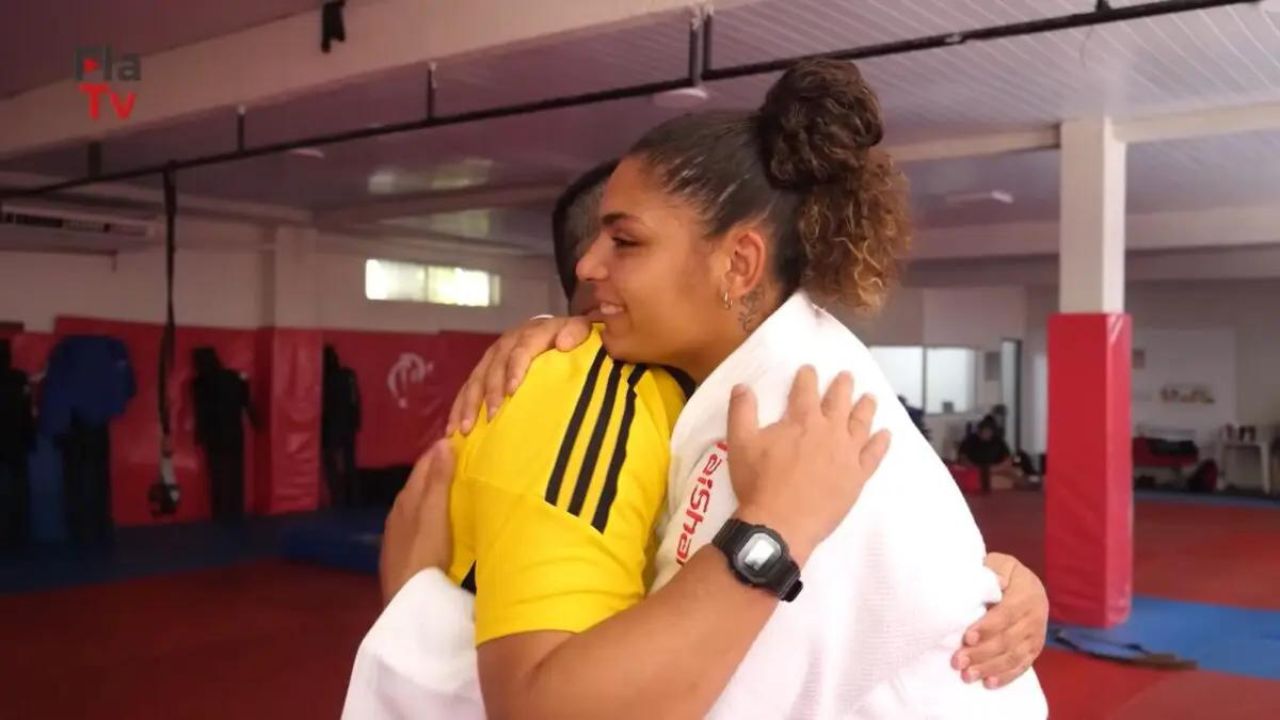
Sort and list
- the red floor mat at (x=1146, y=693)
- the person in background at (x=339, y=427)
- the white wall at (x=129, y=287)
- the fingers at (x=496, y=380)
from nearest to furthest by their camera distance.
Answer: the fingers at (x=496, y=380) < the red floor mat at (x=1146, y=693) < the white wall at (x=129, y=287) < the person in background at (x=339, y=427)

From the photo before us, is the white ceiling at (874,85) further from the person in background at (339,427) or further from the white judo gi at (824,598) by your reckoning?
the white judo gi at (824,598)

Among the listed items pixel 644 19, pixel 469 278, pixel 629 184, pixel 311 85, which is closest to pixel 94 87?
pixel 311 85

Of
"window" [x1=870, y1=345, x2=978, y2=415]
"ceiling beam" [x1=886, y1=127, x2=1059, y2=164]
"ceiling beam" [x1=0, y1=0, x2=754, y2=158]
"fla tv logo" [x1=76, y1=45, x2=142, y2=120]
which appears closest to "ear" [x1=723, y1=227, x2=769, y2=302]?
"ceiling beam" [x1=0, y1=0, x2=754, y2=158]

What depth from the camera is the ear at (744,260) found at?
115cm

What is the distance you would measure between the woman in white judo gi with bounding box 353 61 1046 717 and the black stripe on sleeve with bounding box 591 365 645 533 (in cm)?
6

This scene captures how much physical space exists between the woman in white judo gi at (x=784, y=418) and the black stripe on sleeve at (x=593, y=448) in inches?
2.9

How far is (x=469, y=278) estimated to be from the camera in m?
13.1

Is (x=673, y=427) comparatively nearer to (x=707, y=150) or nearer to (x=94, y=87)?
(x=707, y=150)

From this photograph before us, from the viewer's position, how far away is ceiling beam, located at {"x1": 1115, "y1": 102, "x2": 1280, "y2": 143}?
6086 millimetres

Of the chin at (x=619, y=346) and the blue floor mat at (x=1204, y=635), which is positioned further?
the blue floor mat at (x=1204, y=635)

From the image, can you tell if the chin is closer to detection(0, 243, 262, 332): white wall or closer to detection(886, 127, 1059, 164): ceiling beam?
detection(886, 127, 1059, 164): ceiling beam

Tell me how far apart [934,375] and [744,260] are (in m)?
14.1

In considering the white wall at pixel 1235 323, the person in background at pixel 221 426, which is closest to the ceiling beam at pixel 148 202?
the person in background at pixel 221 426

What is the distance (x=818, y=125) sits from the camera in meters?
1.13
